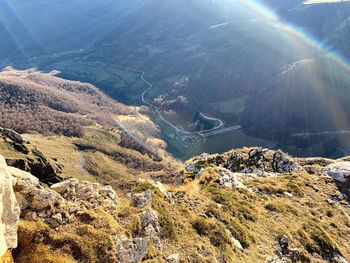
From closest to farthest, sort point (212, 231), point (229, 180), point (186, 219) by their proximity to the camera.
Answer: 1. point (212, 231)
2. point (186, 219)
3. point (229, 180)

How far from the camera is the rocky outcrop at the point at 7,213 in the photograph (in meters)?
13.4

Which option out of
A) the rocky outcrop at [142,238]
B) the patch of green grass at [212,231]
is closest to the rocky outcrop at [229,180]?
the patch of green grass at [212,231]

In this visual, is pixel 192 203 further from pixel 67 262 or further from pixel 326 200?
pixel 326 200

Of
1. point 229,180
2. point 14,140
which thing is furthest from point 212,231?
point 14,140

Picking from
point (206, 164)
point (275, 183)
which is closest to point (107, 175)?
point (206, 164)

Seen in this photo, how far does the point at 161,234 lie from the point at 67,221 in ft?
20.6

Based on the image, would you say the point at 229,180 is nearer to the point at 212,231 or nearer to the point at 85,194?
the point at 212,231

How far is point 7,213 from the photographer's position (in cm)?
1384

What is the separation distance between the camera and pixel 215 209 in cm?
2641

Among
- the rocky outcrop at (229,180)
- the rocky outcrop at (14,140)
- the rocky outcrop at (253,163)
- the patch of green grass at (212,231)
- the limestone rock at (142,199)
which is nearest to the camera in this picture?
the limestone rock at (142,199)

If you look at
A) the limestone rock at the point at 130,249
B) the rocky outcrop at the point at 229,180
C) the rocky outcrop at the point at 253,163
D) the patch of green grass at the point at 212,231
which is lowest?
the rocky outcrop at the point at 253,163

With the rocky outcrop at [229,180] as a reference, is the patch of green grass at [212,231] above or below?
above

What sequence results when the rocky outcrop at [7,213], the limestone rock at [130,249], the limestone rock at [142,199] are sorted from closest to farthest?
the rocky outcrop at [7,213] → the limestone rock at [130,249] → the limestone rock at [142,199]

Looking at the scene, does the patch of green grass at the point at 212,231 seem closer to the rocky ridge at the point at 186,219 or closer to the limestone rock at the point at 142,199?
the rocky ridge at the point at 186,219
